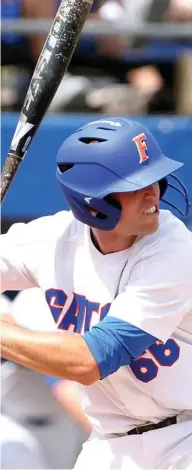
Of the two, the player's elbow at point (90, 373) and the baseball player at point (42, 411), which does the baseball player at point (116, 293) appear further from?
the baseball player at point (42, 411)

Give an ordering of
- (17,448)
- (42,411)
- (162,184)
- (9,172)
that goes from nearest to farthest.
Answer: (162,184) < (9,172) < (17,448) < (42,411)

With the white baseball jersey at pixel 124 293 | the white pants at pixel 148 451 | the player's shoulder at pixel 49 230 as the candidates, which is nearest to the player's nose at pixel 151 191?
the white baseball jersey at pixel 124 293

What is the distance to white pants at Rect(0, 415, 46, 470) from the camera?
3447mm

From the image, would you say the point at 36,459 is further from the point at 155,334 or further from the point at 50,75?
the point at 50,75

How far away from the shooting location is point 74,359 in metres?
2.32

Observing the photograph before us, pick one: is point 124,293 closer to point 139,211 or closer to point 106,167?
point 139,211

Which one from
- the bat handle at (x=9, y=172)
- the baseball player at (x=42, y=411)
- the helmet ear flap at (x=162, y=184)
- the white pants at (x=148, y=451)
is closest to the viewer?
Answer: the helmet ear flap at (x=162, y=184)

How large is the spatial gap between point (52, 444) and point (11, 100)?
7.35ft

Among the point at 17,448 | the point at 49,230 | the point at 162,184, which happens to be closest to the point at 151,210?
the point at 162,184

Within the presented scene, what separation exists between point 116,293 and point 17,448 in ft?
A: 4.04

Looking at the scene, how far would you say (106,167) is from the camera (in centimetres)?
236

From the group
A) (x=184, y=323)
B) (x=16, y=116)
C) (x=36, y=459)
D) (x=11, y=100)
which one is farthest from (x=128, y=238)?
(x=11, y=100)

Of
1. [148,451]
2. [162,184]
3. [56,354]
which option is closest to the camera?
[56,354]

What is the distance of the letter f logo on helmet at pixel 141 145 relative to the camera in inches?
93.7
